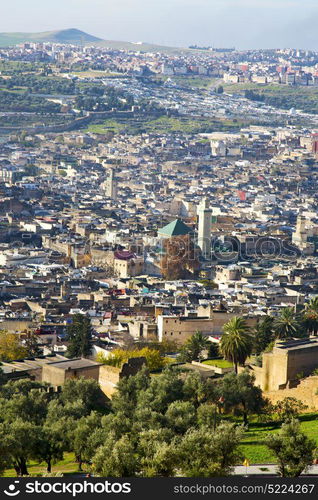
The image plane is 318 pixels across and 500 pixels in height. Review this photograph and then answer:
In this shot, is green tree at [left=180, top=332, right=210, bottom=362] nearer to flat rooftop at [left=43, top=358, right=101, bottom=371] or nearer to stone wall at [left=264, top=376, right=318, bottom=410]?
flat rooftop at [left=43, top=358, right=101, bottom=371]

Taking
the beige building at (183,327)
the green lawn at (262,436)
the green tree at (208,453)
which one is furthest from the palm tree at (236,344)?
the green tree at (208,453)

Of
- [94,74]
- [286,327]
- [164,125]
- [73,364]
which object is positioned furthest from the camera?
[94,74]

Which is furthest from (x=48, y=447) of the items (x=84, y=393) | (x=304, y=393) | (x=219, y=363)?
(x=219, y=363)

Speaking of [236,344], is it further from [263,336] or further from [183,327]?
[183,327]

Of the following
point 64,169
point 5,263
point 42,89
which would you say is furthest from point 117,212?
point 42,89

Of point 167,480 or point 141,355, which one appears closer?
point 167,480

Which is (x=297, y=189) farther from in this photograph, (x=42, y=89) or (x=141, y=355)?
(x=141, y=355)

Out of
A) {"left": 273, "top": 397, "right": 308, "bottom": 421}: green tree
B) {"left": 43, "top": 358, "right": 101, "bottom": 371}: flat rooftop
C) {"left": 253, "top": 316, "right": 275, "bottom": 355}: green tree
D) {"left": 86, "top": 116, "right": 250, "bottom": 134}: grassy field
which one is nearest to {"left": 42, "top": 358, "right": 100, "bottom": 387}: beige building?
{"left": 43, "top": 358, "right": 101, "bottom": 371}: flat rooftop
